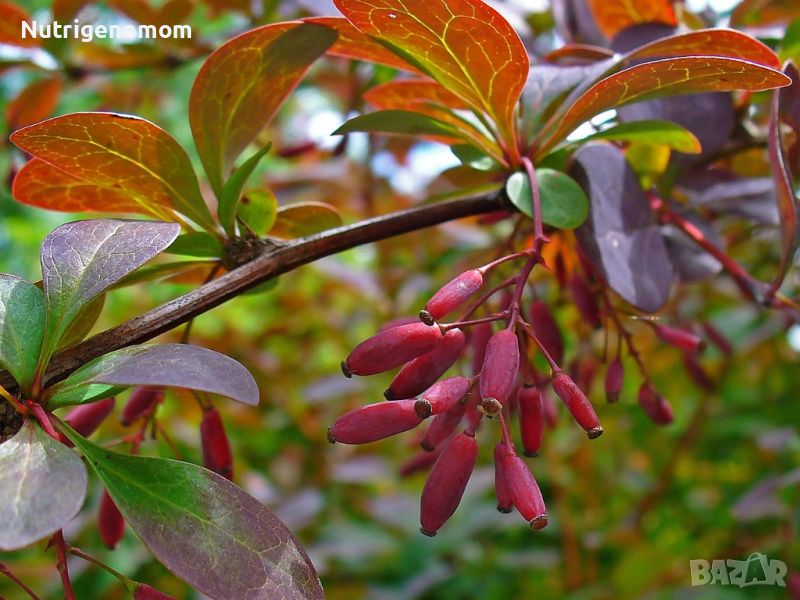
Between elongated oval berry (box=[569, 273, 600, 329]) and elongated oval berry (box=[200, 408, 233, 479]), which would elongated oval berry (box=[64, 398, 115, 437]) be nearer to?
elongated oval berry (box=[200, 408, 233, 479])

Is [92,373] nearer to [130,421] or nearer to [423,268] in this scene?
[130,421]

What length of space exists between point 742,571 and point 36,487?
1123 millimetres

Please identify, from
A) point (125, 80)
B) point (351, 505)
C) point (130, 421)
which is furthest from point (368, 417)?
point (125, 80)

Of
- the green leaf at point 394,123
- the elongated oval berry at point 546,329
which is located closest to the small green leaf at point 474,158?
the green leaf at point 394,123

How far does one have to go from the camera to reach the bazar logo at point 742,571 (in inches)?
45.5

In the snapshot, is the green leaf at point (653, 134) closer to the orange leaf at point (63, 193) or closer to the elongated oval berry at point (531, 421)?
the elongated oval berry at point (531, 421)

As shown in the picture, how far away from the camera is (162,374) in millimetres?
530

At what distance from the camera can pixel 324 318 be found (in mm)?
2314

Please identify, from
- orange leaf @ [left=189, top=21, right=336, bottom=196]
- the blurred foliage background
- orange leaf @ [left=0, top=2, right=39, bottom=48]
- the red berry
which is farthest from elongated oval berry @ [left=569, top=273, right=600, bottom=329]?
orange leaf @ [left=0, top=2, right=39, bottom=48]

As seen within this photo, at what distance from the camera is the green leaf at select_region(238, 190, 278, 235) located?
31.6 inches

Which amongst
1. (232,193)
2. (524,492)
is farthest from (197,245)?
(524,492)

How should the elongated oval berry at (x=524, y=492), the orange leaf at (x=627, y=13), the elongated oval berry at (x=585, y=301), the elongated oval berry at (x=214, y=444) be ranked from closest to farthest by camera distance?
1. the elongated oval berry at (x=524, y=492)
2. the elongated oval berry at (x=214, y=444)
3. the elongated oval berry at (x=585, y=301)
4. the orange leaf at (x=627, y=13)

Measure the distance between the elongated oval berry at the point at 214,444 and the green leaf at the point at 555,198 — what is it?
1.17ft

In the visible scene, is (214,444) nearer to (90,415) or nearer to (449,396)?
(90,415)
